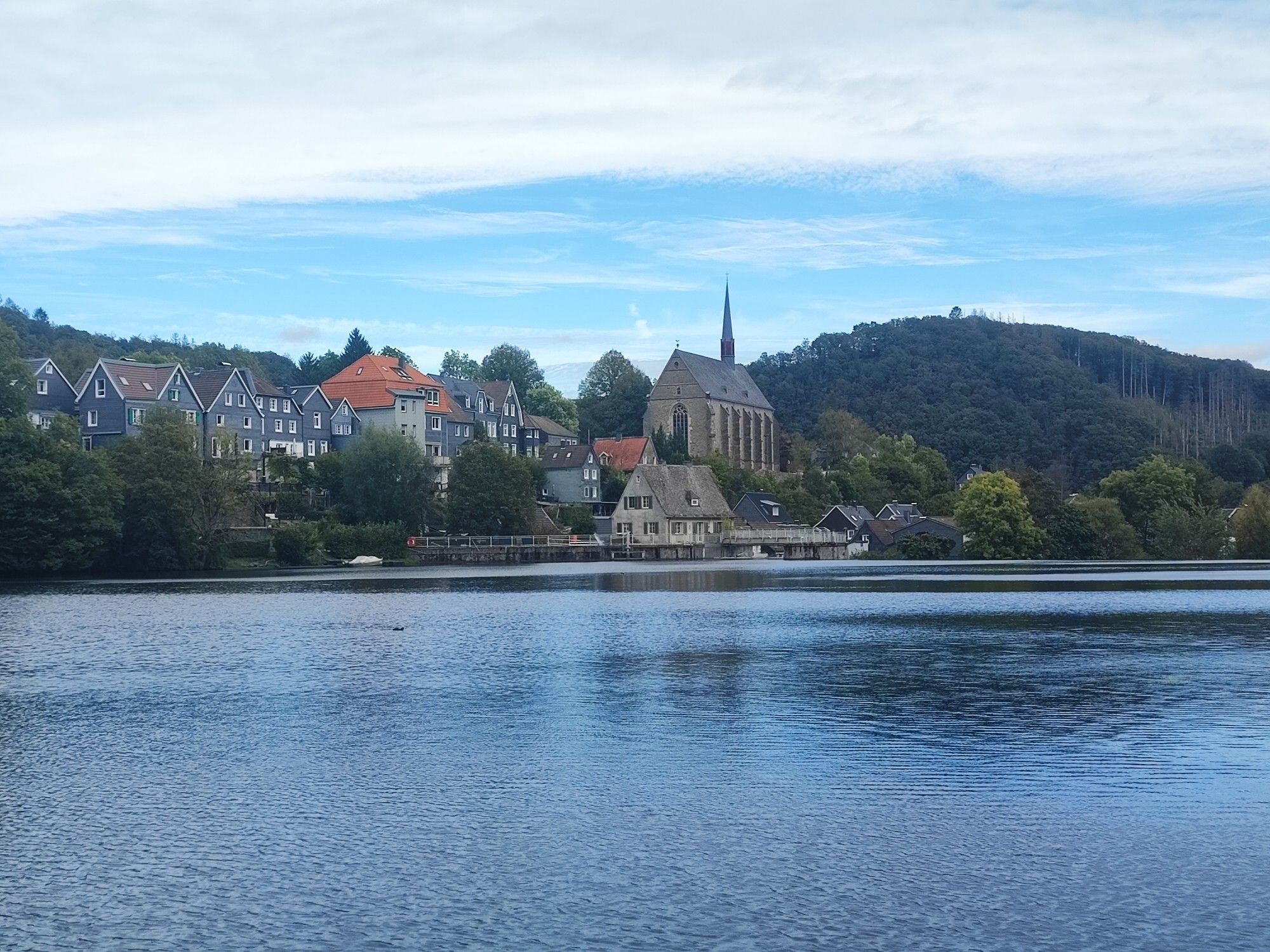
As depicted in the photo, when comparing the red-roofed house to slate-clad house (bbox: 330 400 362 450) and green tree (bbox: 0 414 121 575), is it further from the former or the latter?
green tree (bbox: 0 414 121 575)

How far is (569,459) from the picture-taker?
13538cm

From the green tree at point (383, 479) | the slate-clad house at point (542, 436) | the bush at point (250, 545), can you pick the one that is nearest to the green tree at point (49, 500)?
the bush at point (250, 545)

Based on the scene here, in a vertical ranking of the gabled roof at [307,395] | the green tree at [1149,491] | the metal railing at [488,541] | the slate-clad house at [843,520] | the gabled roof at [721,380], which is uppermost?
the gabled roof at [721,380]

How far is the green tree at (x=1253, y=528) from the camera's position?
10912cm

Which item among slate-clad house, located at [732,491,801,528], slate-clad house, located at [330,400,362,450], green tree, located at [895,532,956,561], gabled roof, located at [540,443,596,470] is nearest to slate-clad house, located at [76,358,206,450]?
slate-clad house, located at [330,400,362,450]

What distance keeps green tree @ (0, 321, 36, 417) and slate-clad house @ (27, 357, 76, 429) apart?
61.1 feet

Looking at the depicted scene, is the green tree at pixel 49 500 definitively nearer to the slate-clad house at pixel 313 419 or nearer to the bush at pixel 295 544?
the bush at pixel 295 544

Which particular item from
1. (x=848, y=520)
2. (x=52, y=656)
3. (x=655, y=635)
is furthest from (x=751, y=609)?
(x=848, y=520)

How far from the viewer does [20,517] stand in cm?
7631

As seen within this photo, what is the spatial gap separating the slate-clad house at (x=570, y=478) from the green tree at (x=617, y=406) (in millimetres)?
34848

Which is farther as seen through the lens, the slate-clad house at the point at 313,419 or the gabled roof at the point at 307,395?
the gabled roof at the point at 307,395

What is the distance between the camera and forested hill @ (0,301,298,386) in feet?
477

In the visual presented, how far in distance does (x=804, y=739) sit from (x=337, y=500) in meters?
86.9

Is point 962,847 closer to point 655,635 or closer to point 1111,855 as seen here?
point 1111,855
